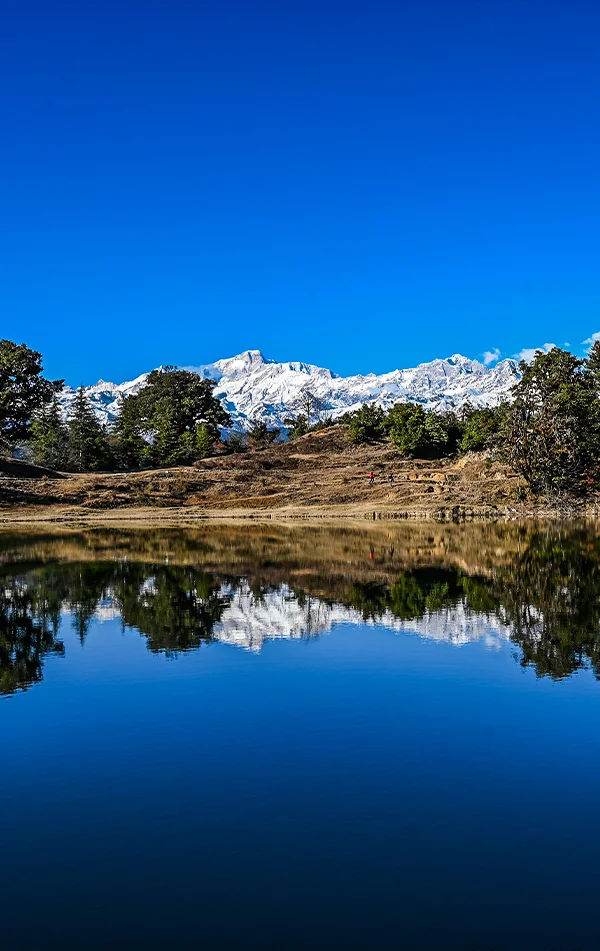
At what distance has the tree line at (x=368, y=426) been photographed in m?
87.8

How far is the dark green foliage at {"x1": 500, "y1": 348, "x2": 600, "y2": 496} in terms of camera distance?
285 feet

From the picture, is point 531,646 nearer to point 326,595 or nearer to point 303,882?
point 326,595

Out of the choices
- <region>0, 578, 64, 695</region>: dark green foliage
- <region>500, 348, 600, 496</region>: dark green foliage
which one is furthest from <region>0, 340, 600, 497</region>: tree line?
<region>0, 578, 64, 695</region>: dark green foliage

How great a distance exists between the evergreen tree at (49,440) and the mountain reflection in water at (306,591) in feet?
231

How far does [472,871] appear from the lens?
1044cm

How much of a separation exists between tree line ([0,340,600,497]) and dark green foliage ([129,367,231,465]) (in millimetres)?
178

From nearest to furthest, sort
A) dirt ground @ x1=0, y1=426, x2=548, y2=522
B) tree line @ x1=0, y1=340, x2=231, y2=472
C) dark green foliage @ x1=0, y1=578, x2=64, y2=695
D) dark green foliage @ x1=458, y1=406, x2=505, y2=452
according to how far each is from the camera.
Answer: dark green foliage @ x1=0, y1=578, x2=64, y2=695 → dirt ground @ x1=0, y1=426, x2=548, y2=522 → dark green foliage @ x1=458, y1=406, x2=505, y2=452 → tree line @ x1=0, y1=340, x2=231, y2=472

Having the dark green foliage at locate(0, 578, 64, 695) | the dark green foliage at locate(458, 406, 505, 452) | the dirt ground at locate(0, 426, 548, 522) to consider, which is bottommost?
the dark green foliage at locate(0, 578, 64, 695)

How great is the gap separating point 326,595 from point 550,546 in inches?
928

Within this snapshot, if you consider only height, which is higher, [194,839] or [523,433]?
[523,433]

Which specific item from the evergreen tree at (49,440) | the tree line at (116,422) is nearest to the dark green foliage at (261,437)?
the tree line at (116,422)

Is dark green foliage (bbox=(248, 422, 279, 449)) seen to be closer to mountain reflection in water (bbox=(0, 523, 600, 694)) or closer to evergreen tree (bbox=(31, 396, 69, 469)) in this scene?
evergreen tree (bbox=(31, 396, 69, 469))

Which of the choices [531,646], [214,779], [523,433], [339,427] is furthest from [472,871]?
[339,427]

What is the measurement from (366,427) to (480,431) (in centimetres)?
2335
